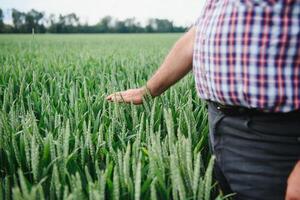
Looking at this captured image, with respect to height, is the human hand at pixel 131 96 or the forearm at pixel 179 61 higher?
the forearm at pixel 179 61

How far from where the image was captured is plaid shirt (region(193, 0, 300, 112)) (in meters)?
0.86

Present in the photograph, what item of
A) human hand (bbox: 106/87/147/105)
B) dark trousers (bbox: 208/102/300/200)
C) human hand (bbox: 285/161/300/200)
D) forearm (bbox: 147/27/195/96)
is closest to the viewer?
human hand (bbox: 285/161/300/200)

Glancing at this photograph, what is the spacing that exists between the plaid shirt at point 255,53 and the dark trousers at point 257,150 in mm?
57

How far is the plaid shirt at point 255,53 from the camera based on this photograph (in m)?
0.86

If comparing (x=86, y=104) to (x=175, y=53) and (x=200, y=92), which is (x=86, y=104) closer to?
(x=175, y=53)

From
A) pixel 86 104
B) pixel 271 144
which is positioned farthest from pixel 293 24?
pixel 86 104

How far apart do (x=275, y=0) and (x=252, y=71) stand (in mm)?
179

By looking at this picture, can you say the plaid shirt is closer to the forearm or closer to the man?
the man

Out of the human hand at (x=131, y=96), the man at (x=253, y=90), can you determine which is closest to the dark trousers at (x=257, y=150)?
the man at (x=253, y=90)

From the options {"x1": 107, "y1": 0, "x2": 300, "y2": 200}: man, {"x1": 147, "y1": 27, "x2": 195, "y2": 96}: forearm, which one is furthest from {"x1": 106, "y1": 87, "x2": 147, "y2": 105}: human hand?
{"x1": 107, "y1": 0, "x2": 300, "y2": 200}: man

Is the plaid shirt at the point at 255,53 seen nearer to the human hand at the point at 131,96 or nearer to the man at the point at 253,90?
the man at the point at 253,90

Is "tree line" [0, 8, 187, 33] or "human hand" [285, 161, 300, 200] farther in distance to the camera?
"tree line" [0, 8, 187, 33]

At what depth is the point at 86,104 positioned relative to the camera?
180cm

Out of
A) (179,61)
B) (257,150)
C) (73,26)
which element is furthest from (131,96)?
(73,26)
